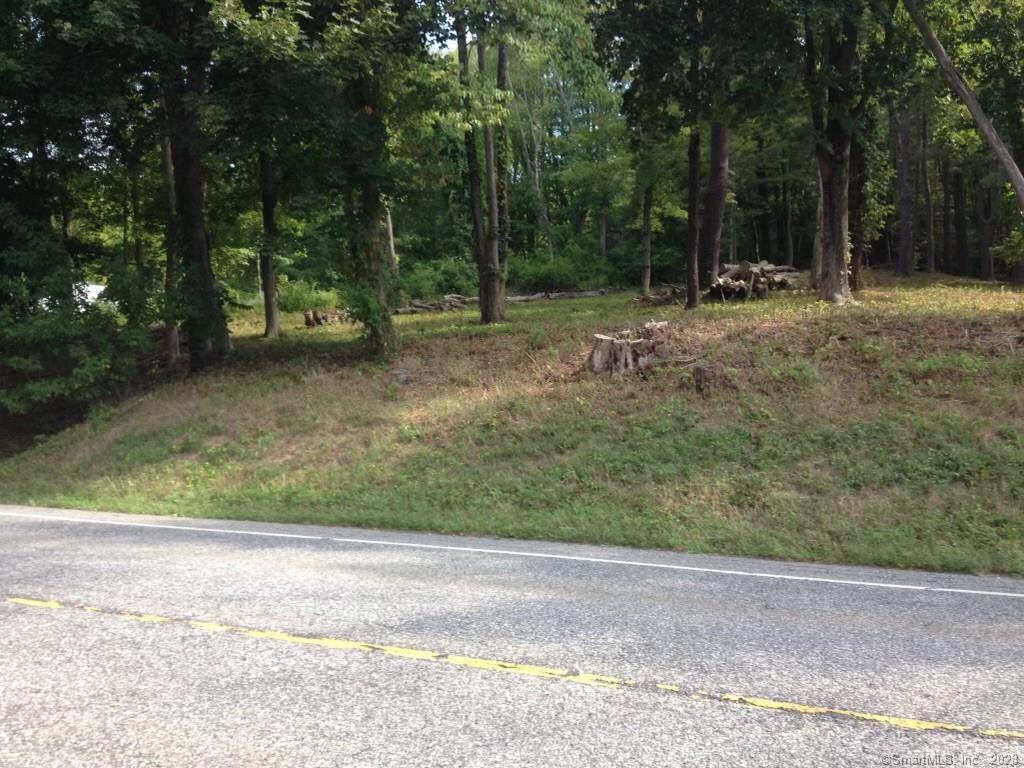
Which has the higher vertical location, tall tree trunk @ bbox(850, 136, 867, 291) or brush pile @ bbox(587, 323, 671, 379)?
tall tree trunk @ bbox(850, 136, 867, 291)

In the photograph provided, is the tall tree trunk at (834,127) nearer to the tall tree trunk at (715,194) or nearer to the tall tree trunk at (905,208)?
the tall tree trunk at (715,194)

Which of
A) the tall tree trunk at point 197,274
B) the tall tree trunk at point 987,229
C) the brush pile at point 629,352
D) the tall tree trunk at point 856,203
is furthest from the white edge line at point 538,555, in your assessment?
the tall tree trunk at point 987,229

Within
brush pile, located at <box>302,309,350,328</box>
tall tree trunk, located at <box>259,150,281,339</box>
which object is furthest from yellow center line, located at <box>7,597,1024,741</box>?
brush pile, located at <box>302,309,350,328</box>

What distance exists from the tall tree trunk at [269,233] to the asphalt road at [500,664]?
12.0 meters

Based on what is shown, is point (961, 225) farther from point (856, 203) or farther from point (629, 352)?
point (629, 352)

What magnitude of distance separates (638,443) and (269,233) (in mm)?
11844

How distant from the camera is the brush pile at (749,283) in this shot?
909 inches

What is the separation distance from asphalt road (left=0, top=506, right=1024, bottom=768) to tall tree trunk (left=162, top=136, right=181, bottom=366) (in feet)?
41.8

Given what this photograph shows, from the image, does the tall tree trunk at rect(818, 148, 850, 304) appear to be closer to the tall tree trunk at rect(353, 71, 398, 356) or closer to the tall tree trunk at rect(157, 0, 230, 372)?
the tall tree trunk at rect(353, 71, 398, 356)

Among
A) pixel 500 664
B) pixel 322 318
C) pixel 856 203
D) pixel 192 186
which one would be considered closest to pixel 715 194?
pixel 856 203

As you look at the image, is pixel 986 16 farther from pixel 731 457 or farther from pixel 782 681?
pixel 782 681

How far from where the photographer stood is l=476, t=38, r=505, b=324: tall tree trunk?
21.5 metres

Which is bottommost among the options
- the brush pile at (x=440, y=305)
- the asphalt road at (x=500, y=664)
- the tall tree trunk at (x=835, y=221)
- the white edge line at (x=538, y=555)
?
the white edge line at (x=538, y=555)

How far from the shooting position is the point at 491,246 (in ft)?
71.8
